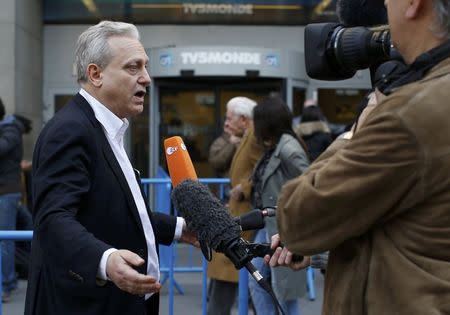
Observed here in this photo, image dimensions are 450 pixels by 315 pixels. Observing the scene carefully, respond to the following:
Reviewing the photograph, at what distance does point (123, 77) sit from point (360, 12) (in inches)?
35.3

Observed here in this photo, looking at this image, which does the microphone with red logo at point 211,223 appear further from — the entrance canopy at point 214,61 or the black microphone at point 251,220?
the entrance canopy at point 214,61

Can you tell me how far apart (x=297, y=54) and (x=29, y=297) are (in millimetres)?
8302

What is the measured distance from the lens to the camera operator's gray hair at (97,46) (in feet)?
8.84

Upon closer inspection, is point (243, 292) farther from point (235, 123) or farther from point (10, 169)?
point (10, 169)

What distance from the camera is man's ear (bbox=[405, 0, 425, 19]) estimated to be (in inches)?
68.1

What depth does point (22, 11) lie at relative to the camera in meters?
10.7

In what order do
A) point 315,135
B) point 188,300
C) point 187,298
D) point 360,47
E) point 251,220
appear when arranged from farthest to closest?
point 315,135, point 187,298, point 188,300, point 251,220, point 360,47

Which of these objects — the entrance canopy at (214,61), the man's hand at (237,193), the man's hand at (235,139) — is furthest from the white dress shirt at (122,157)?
the entrance canopy at (214,61)

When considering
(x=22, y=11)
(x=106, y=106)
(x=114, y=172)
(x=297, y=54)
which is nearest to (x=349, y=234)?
(x=114, y=172)

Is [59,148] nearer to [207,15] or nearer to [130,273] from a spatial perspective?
[130,273]

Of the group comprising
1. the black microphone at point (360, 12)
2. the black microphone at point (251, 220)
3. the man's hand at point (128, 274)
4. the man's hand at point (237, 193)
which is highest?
the black microphone at point (360, 12)

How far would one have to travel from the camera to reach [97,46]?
270 cm

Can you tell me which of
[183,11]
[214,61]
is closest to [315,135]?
[214,61]

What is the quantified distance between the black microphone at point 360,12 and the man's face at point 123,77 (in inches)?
31.3
